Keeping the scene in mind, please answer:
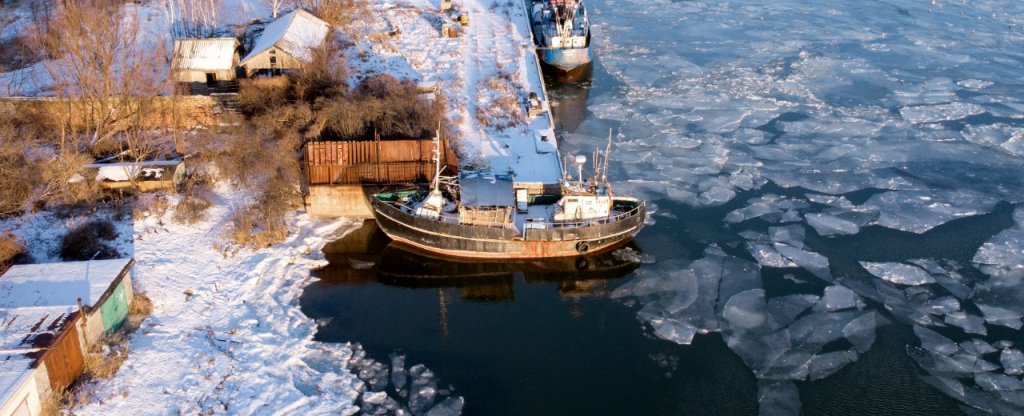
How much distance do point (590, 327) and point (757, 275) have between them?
5.12 metres

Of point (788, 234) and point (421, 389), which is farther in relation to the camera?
point (788, 234)

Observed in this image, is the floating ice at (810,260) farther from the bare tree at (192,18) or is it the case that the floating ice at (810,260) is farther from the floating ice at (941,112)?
the bare tree at (192,18)

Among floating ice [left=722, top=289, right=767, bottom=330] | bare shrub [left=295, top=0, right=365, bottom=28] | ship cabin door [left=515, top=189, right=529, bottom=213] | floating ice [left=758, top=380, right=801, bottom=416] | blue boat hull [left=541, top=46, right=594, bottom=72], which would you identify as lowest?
floating ice [left=758, top=380, right=801, bottom=416]

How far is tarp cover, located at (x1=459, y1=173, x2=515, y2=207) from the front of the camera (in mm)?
22688

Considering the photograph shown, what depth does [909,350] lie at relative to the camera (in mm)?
18672

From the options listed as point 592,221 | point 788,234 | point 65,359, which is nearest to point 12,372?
point 65,359

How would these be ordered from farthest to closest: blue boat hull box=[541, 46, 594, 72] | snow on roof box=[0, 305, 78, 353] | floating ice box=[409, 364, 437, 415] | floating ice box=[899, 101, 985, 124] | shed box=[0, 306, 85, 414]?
blue boat hull box=[541, 46, 594, 72], floating ice box=[899, 101, 985, 124], floating ice box=[409, 364, 437, 415], snow on roof box=[0, 305, 78, 353], shed box=[0, 306, 85, 414]

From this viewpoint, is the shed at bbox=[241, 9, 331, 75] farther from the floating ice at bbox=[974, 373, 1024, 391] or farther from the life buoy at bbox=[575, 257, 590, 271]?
the floating ice at bbox=[974, 373, 1024, 391]

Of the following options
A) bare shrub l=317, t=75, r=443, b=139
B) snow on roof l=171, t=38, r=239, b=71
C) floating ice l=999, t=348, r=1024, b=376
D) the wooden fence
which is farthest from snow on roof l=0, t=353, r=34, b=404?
floating ice l=999, t=348, r=1024, b=376

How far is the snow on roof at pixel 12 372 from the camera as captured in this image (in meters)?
14.3

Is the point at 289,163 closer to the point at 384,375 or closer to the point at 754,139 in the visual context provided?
the point at 384,375

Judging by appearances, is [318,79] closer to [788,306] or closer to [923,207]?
[788,306]

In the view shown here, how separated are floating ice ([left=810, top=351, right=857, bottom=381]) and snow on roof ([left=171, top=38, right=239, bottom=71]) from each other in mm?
24052

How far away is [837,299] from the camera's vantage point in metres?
20.4
